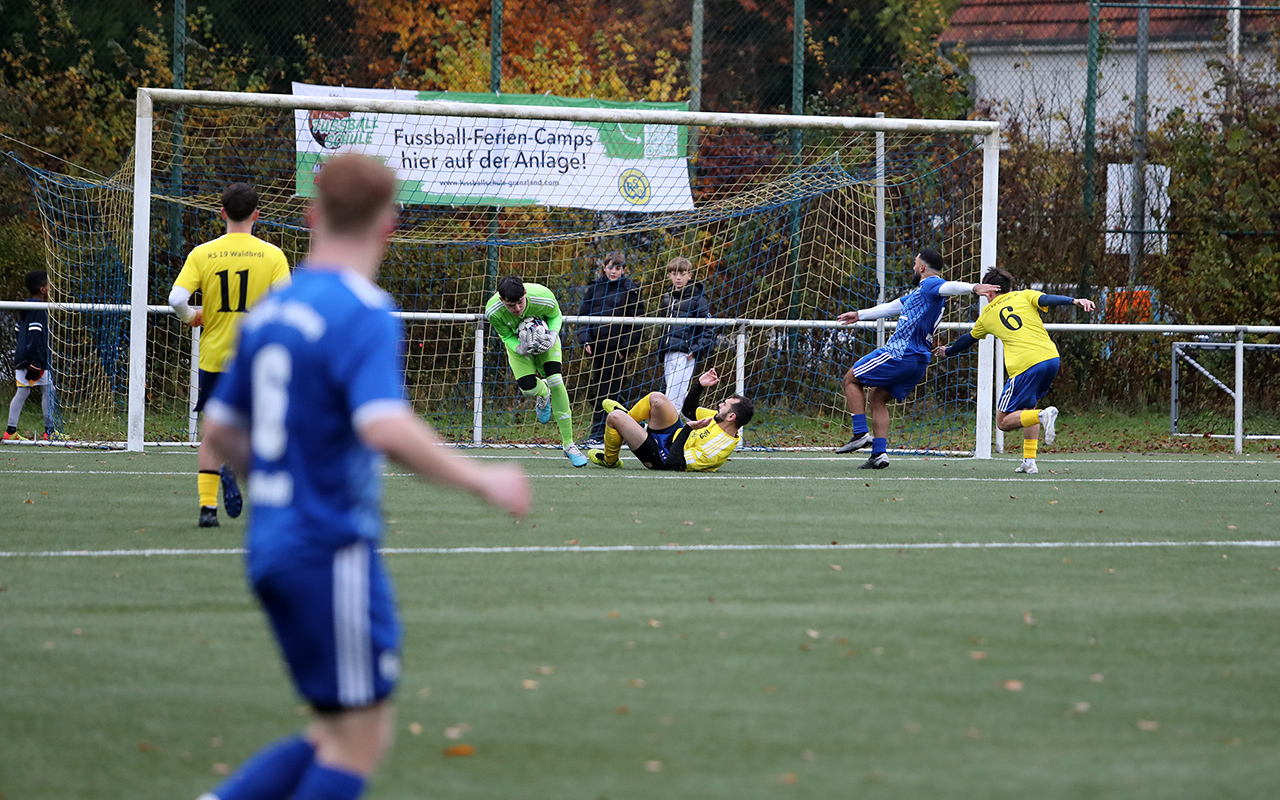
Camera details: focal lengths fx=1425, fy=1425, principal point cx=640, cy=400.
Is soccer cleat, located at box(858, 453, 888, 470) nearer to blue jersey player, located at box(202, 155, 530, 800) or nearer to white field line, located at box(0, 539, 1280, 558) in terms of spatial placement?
white field line, located at box(0, 539, 1280, 558)

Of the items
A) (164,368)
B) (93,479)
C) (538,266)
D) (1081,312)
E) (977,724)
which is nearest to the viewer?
(977,724)

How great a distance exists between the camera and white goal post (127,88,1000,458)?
475 inches

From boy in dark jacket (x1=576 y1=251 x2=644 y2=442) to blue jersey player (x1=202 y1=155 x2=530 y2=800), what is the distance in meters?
11.3

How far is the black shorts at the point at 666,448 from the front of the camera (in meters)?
11.4

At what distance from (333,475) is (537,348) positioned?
30.1 feet

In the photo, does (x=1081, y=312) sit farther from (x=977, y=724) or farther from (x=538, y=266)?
(x=977, y=724)

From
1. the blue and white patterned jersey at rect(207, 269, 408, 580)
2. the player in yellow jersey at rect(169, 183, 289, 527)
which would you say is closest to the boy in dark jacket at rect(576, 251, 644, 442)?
the player in yellow jersey at rect(169, 183, 289, 527)

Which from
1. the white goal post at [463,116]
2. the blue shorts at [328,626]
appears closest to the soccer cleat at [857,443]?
the white goal post at [463,116]

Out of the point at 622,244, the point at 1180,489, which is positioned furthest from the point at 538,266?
the point at 1180,489

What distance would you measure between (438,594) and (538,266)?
9.67 metres

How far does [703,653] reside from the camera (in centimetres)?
486

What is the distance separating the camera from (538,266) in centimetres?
1530

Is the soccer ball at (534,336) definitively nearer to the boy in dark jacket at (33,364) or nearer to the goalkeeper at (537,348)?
the goalkeeper at (537,348)

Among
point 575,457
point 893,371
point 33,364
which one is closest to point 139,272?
point 33,364
